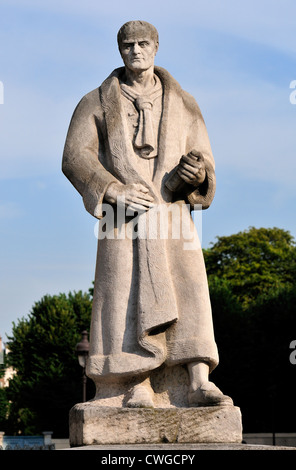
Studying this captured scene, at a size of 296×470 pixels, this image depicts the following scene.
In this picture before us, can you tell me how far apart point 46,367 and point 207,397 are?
126 feet

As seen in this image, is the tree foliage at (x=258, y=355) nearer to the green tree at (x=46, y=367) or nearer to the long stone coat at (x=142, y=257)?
the green tree at (x=46, y=367)

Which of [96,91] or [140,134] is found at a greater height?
[96,91]

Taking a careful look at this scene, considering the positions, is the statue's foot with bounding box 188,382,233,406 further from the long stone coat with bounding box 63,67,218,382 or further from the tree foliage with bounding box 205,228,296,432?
the tree foliage with bounding box 205,228,296,432

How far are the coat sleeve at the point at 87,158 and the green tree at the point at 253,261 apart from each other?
42614 millimetres

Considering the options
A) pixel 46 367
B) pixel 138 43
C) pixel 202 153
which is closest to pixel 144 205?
pixel 202 153

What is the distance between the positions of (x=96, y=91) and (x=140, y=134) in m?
0.72

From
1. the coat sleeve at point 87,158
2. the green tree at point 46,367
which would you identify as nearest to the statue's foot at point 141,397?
the coat sleeve at point 87,158

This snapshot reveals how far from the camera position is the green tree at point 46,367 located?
44562mm

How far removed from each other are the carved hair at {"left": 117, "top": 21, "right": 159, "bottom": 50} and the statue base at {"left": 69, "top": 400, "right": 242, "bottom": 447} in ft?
12.3

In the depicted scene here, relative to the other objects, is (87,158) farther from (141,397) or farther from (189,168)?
(141,397)

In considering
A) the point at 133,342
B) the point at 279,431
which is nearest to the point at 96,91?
the point at 133,342

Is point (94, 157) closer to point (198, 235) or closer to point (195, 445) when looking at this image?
point (198, 235)

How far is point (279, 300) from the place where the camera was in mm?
42875
